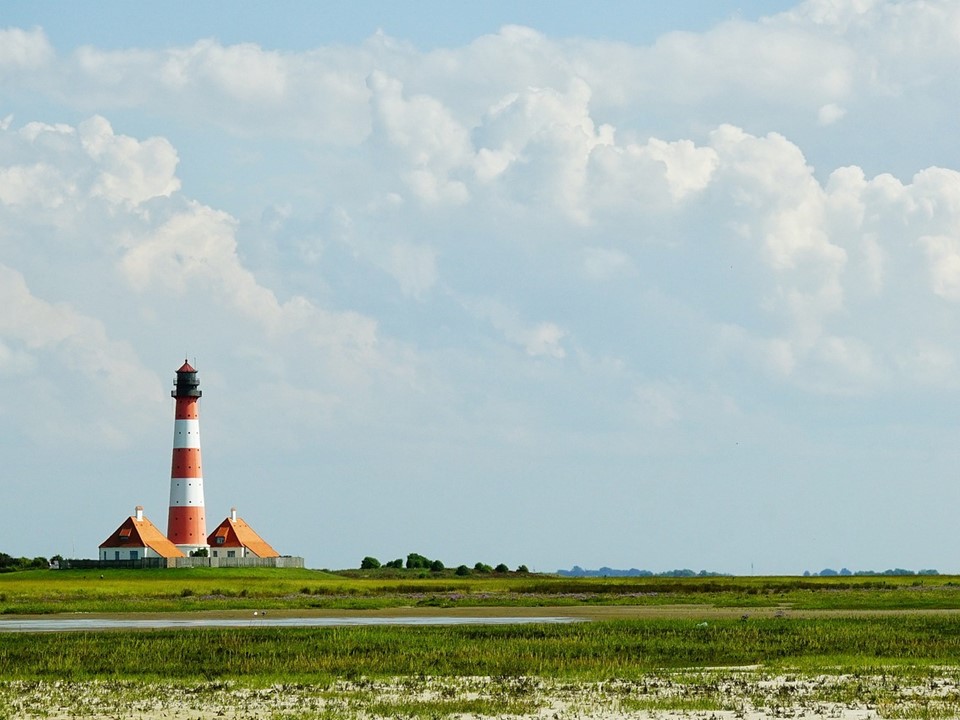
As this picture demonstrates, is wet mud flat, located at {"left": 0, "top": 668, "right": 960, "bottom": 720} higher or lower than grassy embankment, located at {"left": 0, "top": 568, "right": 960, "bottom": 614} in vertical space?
lower

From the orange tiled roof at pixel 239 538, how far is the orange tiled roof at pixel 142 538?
6741 millimetres

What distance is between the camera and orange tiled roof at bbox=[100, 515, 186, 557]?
12850 centimetres

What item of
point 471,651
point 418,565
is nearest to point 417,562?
point 418,565

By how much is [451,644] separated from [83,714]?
55.9 ft

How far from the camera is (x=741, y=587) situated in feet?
358

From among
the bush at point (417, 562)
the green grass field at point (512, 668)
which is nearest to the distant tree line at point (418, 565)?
the bush at point (417, 562)

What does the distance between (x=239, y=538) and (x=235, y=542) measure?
1.91ft

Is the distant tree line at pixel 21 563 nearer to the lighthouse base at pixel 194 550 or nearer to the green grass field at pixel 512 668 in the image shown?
the lighthouse base at pixel 194 550

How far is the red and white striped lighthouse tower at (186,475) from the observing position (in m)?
128

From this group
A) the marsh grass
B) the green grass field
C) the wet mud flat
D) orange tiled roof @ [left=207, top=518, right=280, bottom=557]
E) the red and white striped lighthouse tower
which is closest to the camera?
the wet mud flat

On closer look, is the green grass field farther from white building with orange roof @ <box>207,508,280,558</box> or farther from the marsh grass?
white building with orange roof @ <box>207,508,280,558</box>

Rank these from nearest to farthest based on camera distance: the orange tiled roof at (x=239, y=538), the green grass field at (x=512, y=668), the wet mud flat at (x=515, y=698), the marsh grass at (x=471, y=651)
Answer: the wet mud flat at (x=515, y=698), the green grass field at (x=512, y=668), the marsh grass at (x=471, y=651), the orange tiled roof at (x=239, y=538)

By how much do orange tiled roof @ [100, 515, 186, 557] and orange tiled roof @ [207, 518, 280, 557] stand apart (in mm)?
6741

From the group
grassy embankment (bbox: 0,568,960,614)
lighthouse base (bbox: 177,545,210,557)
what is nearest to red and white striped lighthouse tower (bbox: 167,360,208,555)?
lighthouse base (bbox: 177,545,210,557)
